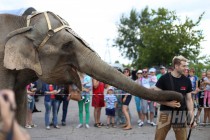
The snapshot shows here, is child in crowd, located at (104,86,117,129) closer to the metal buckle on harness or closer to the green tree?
the metal buckle on harness

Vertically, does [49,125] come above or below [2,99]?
below

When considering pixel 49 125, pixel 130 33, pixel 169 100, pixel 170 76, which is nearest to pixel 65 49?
pixel 169 100

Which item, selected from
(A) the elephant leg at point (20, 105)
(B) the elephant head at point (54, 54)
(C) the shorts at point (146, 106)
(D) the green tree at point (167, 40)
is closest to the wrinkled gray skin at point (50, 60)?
(B) the elephant head at point (54, 54)

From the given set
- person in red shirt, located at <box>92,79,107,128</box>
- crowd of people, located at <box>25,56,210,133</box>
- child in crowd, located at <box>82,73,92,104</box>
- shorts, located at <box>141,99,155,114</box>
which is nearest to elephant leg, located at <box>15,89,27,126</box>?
crowd of people, located at <box>25,56,210,133</box>

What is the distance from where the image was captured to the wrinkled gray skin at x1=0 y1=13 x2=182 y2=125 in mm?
4691

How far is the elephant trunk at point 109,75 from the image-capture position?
4.64 meters

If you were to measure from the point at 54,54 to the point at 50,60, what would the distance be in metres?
0.09

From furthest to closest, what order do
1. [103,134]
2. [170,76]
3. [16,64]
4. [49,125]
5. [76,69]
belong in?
[49,125]
[103,134]
[170,76]
[76,69]
[16,64]

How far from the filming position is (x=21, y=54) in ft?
15.7

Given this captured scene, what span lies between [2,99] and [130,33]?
61753 millimetres

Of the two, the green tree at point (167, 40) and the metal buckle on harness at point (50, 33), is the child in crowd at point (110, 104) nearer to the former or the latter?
the metal buckle on harness at point (50, 33)

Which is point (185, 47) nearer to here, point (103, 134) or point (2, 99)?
point (103, 134)

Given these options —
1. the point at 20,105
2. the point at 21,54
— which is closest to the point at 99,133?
the point at 20,105

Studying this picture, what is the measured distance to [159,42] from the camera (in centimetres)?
3650
